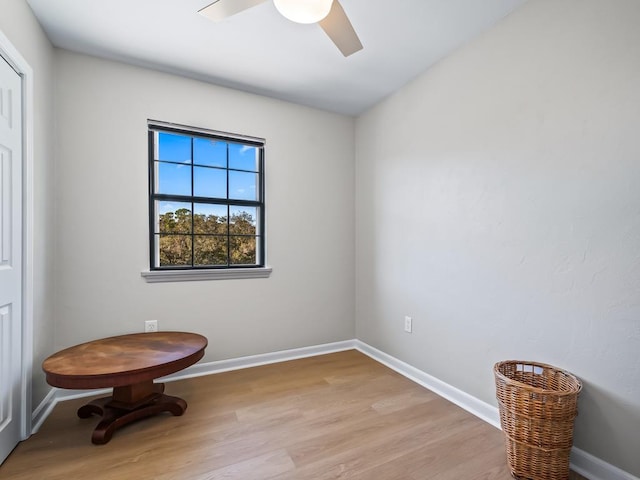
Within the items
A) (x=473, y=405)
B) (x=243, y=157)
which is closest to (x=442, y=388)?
(x=473, y=405)

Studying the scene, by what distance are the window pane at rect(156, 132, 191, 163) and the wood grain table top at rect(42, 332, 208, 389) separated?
4.53ft

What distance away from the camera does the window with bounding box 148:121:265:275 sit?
2.47 meters

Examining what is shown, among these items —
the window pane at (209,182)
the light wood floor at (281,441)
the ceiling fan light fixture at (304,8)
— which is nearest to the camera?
the ceiling fan light fixture at (304,8)

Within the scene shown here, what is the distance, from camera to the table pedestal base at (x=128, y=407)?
173 cm

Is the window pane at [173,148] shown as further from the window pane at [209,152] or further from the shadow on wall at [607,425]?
the shadow on wall at [607,425]

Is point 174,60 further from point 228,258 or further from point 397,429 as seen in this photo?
point 397,429

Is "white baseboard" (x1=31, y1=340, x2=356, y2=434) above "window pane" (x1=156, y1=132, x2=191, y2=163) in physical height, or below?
below

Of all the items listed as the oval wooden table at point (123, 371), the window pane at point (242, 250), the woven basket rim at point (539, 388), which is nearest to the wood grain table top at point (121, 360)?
the oval wooden table at point (123, 371)

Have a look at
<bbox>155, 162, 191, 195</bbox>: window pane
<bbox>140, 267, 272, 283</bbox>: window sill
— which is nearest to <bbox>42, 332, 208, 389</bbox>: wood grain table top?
<bbox>140, 267, 272, 283</bbox>: window sill

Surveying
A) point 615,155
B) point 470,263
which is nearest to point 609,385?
point 470,263

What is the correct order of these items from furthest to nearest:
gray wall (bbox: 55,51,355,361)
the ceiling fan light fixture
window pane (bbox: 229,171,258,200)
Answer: window pane (bbox: 229,171,258,200)
gray wall (bbox: 55,51,355,361)
the ceiling fan light fixture

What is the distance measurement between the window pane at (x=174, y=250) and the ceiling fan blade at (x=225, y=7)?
160cm

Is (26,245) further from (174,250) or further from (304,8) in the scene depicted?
(304,8)

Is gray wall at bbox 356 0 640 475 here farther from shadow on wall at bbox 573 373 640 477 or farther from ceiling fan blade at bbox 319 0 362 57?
ceiling fan blade at bbox 319 0 362 57
